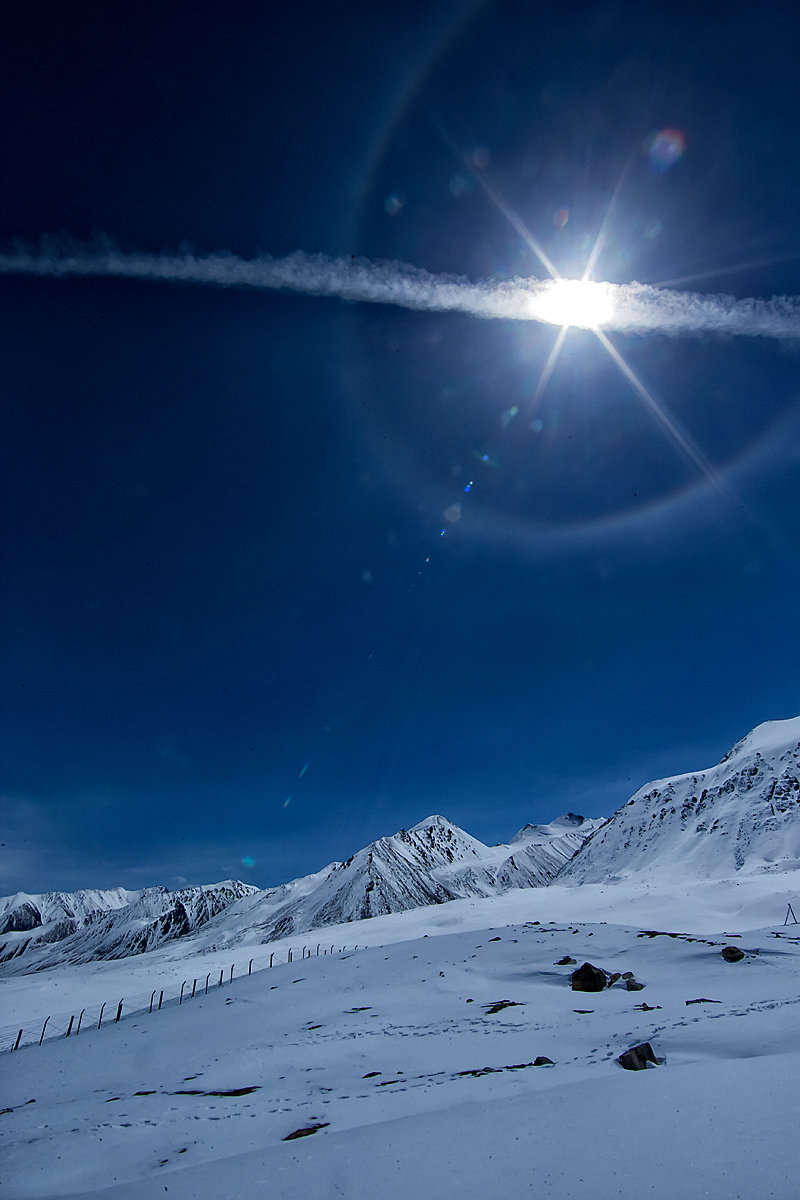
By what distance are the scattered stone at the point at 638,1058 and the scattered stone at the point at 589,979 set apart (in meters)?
10.1

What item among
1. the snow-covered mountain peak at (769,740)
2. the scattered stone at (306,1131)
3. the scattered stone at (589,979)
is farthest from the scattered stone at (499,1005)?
the snow-covered mountain peak at (769,740)

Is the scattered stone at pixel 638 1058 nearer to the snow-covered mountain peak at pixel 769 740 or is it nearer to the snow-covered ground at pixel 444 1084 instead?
the snow-covered ground at pixel 444 1084

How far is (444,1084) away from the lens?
12.1 meters

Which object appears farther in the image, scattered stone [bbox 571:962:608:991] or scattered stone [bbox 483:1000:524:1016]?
scattered stone [bbox 571:962:608:991]

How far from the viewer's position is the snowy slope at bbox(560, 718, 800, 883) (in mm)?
94688

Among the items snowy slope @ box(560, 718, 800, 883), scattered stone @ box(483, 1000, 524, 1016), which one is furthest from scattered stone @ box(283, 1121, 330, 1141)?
snowy slope @ box(560, 718, 800, 883)

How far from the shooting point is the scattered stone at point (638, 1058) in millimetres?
11039

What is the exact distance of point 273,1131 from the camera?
10.5 meters

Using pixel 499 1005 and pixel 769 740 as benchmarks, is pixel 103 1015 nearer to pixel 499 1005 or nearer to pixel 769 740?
pixel 499 1005

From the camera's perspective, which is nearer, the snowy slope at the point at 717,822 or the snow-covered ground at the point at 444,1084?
the snow-covered ground at the point at 444,1084

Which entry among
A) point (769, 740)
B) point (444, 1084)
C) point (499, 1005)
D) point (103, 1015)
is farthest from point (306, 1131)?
point (769, 740)

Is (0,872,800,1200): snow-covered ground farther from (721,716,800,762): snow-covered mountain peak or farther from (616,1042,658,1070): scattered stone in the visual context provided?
(721,716,800,762): snow-covered mountain peak

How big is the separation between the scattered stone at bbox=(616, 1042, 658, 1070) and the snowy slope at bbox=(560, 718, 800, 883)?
88.2 meters

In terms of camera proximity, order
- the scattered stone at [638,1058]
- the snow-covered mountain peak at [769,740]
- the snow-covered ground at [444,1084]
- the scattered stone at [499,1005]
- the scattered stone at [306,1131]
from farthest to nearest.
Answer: the snow-covered mountain peak at [769,740]
the scattered stone at [499,1005]
the scattered stone at [638,1058]
the scattered stone at [306,1131]
the snow-covered ground at [444,1084]
